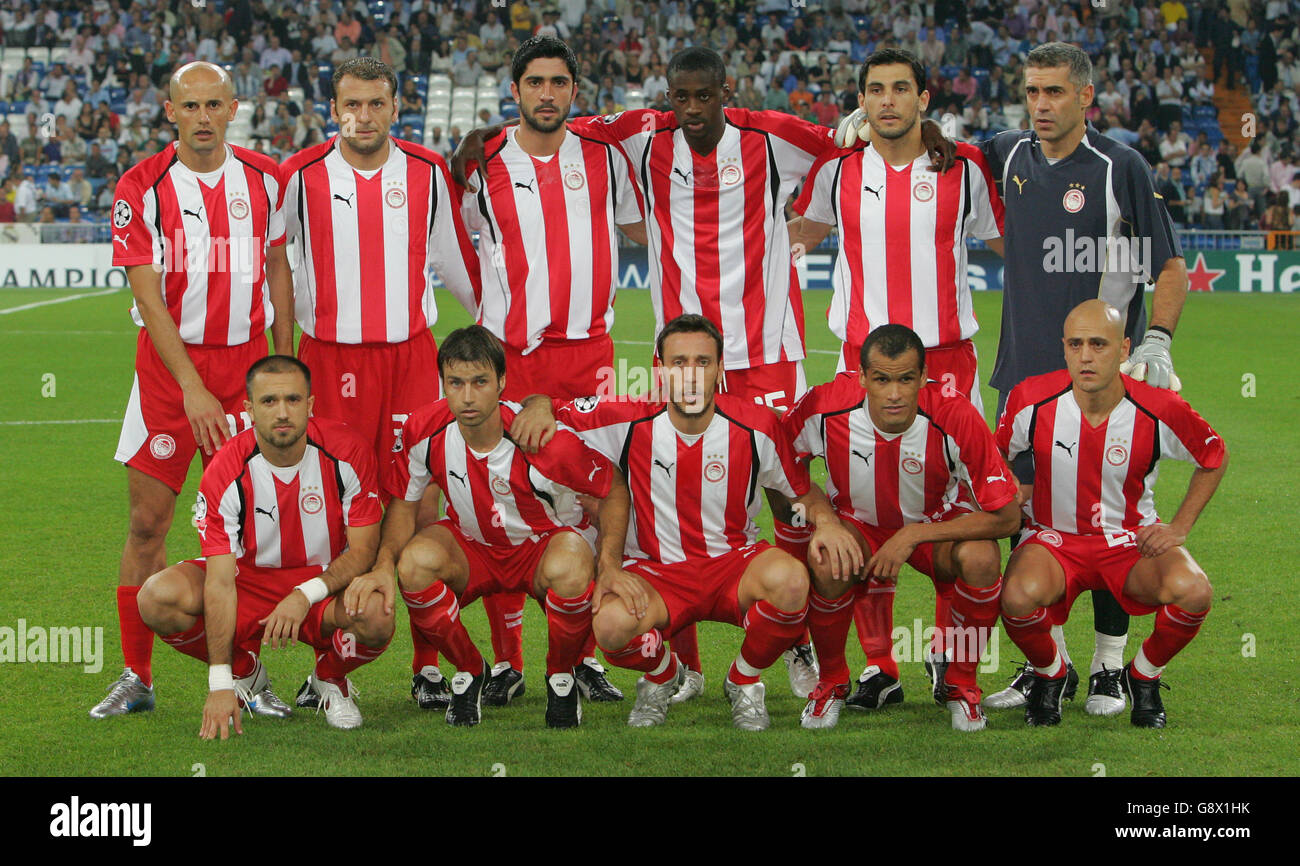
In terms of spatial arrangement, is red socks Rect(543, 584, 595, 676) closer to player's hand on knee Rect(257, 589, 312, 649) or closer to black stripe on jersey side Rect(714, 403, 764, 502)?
black stripe on jersey side Rect(714, 403, 764, 502)

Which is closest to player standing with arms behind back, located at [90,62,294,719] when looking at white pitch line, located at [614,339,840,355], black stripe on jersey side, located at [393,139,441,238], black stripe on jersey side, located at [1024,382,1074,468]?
black stripe on jersey side, located at [393,139,441,238]

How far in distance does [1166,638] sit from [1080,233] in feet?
4.70

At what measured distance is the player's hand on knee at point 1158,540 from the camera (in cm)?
442

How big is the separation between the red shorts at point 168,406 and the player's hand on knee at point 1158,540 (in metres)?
3.07

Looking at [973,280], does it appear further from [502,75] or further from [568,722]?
[568,722]

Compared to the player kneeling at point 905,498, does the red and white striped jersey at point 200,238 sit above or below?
above

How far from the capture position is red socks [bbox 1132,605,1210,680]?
435cm

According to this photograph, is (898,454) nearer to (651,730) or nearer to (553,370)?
(651,730)

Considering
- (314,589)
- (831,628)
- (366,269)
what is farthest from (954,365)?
(314,589)

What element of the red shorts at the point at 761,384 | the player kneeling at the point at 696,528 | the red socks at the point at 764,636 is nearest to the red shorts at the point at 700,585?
the player kneeling at the point at 696,528

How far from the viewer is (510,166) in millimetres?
5082

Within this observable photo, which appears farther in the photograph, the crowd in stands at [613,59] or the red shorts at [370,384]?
the crowd in stands at [613,59]

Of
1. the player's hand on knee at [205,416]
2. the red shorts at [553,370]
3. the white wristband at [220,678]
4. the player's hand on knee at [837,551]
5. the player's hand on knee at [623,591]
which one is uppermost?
Result: the red shorts at [553,370]

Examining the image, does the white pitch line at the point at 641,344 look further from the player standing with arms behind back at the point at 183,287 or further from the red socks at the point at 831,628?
the red socks at the point at 831,628
